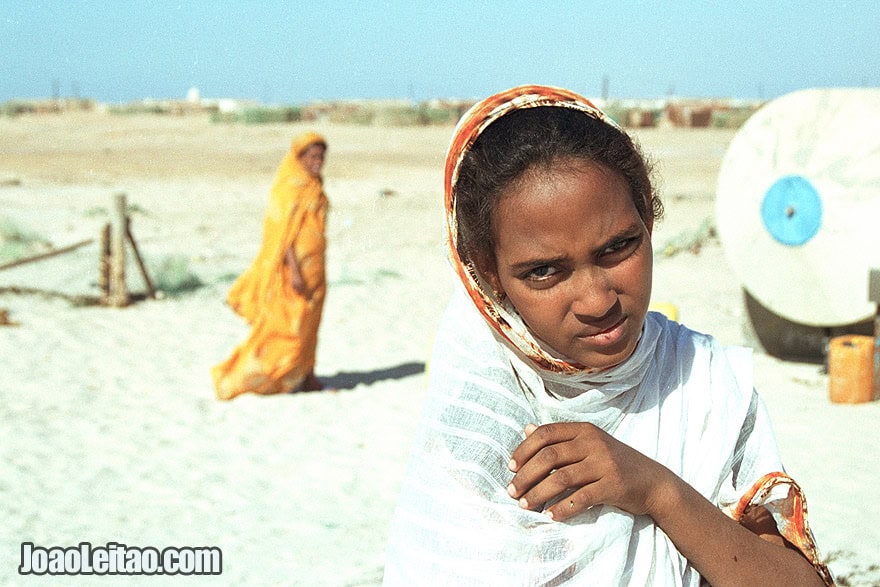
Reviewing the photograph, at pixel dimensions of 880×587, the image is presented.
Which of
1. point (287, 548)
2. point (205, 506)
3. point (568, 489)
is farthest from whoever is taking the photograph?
point (205, 506)

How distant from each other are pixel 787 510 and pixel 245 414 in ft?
18.7

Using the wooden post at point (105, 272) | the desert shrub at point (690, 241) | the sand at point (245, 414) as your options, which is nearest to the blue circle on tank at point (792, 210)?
the sand at point (245, 414)

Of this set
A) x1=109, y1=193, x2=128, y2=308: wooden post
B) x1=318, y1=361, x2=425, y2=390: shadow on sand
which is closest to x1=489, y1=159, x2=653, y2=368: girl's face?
x1=318, y1=361, x2=425, y2=390: shadow on sand

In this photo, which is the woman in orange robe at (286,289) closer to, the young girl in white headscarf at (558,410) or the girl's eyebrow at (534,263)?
the young girl in white headscarf at (558,410)

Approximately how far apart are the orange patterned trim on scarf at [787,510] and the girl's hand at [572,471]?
277mm

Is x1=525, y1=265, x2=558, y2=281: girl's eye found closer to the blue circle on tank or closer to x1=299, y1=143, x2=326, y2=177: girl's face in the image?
x1=299, y1=143, x2=326, y2=177: girl's face

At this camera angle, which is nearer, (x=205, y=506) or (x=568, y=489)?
(x=568, y=489)

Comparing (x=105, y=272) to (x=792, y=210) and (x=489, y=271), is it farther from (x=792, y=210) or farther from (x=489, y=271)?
(x=489, y=271)

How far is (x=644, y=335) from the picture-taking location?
1527 millimetres

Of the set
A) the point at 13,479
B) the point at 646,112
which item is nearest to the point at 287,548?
the point at 13,479

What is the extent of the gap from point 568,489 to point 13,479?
16.2 feet

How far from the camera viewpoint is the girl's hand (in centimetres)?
133

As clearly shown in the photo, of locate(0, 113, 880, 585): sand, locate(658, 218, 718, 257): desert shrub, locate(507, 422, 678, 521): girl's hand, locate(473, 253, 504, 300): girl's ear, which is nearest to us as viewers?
locate(507, 422, 678, 521): girl's hand

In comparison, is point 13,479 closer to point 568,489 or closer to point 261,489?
point 261,489
